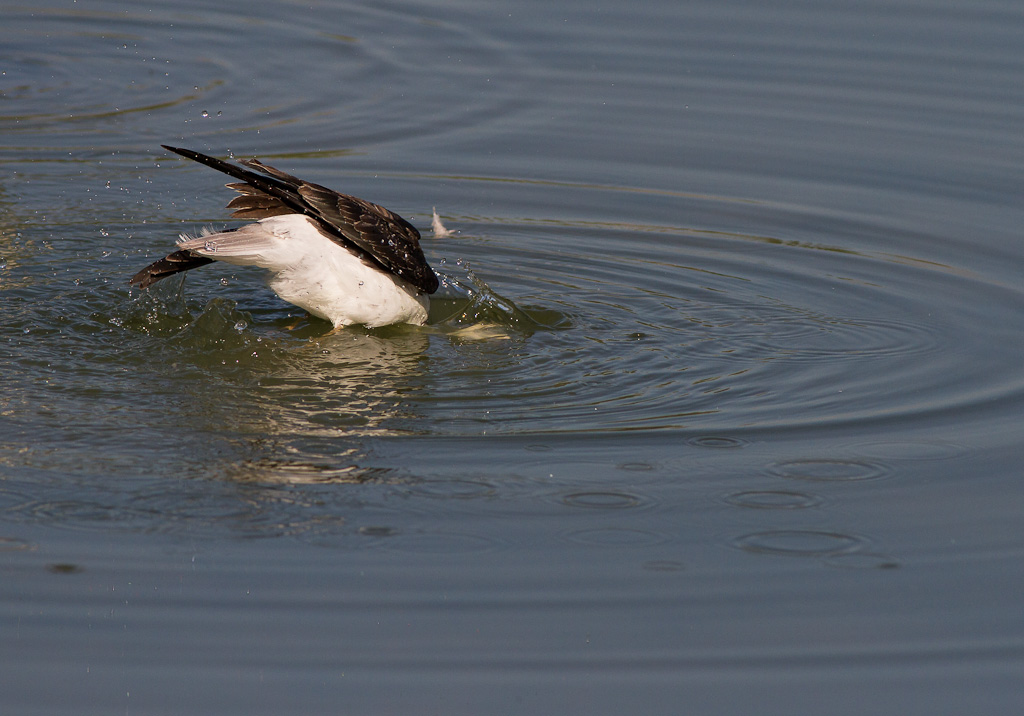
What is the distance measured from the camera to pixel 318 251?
746cm

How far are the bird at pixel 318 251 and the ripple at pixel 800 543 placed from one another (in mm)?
2894

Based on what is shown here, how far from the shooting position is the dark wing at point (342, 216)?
710cm

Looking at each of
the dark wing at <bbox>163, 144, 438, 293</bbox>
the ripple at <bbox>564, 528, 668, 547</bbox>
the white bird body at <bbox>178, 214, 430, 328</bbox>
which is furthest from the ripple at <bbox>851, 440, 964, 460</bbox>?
the white bird body at <bbox>178, 214, 430, 328</bbox>

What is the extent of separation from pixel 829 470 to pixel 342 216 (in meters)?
2.81

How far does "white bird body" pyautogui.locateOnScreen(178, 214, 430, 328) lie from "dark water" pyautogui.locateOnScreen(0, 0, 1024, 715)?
229 millimetres

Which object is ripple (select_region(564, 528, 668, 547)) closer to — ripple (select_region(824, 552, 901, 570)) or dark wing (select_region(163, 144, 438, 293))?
ripple (select_region(824, 552, 901, 570))

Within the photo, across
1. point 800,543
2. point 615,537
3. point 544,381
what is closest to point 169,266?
point 544,381

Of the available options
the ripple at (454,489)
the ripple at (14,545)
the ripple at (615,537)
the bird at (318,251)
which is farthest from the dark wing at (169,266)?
the ripple at (615,537)

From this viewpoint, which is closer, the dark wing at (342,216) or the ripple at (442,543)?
the ripple at (442,543)

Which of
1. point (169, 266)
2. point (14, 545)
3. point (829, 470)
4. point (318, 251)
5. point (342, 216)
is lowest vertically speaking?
point (14, 545)

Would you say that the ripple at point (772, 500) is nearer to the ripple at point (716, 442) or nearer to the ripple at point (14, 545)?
the ripple at point (716, 442)

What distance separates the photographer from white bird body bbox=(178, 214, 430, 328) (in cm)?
720

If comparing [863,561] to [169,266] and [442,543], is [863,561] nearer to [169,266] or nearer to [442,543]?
[442,543]

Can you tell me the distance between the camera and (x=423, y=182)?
10461 mm
